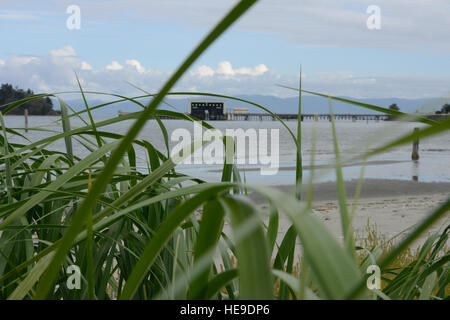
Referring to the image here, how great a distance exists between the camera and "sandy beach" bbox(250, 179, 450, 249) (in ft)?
16.7

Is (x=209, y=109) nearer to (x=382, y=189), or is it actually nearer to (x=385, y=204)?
(x=382, y=189)

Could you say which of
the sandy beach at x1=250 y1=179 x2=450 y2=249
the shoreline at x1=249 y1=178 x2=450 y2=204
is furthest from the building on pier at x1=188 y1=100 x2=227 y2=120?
the sandy beach at x1=250 y1=179 x2=450 y2=249

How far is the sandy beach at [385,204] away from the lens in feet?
16.7

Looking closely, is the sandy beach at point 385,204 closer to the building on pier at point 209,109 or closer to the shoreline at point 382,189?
the shoreline at point 382,189

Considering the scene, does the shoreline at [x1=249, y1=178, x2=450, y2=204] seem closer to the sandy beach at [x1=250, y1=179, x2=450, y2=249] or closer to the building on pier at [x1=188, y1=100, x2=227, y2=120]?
the sandy beach at [x1=250, y1=179, x2=450, y2=249]

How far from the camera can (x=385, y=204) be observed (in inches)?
290

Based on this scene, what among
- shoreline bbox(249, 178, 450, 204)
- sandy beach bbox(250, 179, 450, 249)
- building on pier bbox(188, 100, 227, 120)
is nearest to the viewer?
sandy beach bbox(250, 179, 450, 249)

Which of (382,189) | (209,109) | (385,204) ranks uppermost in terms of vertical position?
(209,109)

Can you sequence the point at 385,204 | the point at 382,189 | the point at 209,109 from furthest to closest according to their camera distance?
the point at 209,109 → the point at 382,189 → the point at 385,204

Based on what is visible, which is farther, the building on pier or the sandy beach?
the building on pier

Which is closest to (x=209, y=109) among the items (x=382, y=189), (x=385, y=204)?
(x=382, y=189)

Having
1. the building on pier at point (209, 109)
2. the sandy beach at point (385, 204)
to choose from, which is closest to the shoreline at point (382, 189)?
the sandy beach at point (385, 204)

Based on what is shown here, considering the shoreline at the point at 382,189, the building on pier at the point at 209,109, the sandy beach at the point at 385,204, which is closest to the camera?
the sandy beach at the point at 385,204
